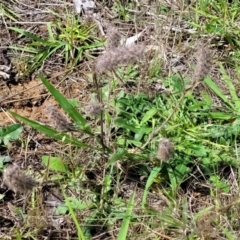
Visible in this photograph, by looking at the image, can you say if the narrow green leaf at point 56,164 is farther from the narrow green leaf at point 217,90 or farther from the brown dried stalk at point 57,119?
the narrow green leaf at point 217,90

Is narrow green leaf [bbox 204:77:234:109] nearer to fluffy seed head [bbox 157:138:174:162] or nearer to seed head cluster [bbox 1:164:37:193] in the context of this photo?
fluffy seed head [bbox 157:138:174:162]

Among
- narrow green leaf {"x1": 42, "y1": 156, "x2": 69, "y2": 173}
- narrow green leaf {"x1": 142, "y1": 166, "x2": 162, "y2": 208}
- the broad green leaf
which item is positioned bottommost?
narrow green leaf {"x1": 142, "y1": 166, "x2": 162, "y2": 208}

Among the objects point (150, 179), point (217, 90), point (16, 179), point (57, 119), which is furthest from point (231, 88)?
point (16, 179)

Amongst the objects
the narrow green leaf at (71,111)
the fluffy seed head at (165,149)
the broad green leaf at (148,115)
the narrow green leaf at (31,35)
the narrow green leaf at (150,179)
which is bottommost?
the narrow green leaf at (150,179)

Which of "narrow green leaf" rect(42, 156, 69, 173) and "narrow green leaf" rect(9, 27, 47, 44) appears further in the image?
"narrow green leaf" rect(9, 27, 47, 44)

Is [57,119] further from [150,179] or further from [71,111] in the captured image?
[150,179]

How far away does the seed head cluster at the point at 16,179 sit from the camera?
165 centimetres

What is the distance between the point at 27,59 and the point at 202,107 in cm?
78

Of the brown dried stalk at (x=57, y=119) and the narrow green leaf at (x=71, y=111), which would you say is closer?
the brown dried stalk at (x=57, y=119)

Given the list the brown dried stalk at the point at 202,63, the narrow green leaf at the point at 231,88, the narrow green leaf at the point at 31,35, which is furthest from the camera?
the narrow green leaf at the point at 31,35

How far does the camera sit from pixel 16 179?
1.68 metres

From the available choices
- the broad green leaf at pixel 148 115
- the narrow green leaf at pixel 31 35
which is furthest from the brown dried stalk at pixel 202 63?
the narrow green leaf at pixel 31 35

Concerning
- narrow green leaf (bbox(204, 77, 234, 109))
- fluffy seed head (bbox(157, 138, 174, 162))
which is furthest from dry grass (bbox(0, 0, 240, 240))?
narrow green leaf (bbox(204, 77, 234, 109))

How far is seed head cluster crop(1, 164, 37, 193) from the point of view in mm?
1646
